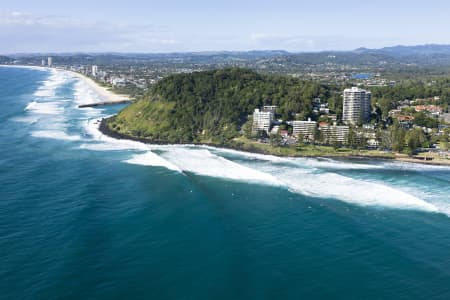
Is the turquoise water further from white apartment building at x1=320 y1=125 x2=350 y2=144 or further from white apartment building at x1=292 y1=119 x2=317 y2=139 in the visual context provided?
Answer: white apartment building at x1=292 y1=119 x2=317 y2=139

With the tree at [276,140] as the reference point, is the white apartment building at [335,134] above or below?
above

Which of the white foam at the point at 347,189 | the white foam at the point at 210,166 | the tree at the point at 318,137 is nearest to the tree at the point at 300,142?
the tree at the point at 318,137

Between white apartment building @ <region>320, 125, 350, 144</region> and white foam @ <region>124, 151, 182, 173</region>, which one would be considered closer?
white foam @ <region>124, 151, 182, 173</region>

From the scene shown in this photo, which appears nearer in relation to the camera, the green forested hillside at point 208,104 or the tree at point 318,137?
the tree at point 318,137

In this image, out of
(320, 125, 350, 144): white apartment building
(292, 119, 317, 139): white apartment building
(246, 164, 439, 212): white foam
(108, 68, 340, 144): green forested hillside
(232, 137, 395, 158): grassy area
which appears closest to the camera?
(246, 164, 439, 212): white foam

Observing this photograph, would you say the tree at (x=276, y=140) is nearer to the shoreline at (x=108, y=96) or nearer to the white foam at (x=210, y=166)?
the white foam at (x=210, y=166)

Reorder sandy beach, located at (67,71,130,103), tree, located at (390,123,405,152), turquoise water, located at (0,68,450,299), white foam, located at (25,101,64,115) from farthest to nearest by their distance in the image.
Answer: sandy beach, located at (67,71,130,103)
white foam, located at (25,101,64,115)
tree, located at (390,123,405,152)
turquoise water, located at (0,68,450,299)

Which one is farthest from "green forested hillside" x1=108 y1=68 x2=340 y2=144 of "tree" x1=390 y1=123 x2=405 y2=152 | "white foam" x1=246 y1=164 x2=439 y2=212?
"white foam" x1=246 y1=164 x2=439 y2=212
